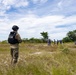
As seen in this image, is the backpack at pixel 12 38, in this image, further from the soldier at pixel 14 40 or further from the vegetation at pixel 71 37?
the vegetation at pixel 71 37

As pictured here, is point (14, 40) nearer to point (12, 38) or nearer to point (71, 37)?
point (12, 38)

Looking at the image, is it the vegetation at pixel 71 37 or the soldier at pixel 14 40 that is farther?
the vegetation at pixel 71 37

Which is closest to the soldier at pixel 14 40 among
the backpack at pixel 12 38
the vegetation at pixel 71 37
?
the backpack at pixel 12 38

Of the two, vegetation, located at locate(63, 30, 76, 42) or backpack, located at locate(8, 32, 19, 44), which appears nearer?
backpack, located at locate(8, 32, 19, 44)

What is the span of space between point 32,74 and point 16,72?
439 millimetres

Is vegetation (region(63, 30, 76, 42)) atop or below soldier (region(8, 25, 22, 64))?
atop

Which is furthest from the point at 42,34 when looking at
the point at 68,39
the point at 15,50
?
the point at 15,50

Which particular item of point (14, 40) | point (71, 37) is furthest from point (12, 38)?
point (71, 37)

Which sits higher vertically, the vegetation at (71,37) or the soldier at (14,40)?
the vegetation at (71,37)

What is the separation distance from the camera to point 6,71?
7.27 metres

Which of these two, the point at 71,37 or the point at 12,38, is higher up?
the point at 71,37

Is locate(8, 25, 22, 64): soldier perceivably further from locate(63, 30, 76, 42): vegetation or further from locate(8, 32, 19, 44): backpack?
locate(63, 30, 76, 42): vegetation

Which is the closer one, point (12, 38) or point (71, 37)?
point (12, 38)

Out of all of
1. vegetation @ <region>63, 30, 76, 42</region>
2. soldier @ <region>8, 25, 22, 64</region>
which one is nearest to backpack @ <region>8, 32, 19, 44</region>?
soldier @ <region>8, 25, 22, 64</region>
